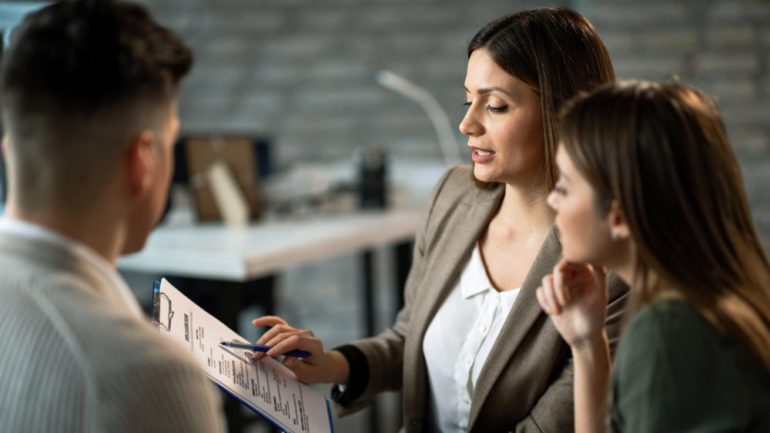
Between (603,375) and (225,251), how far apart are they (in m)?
1.41

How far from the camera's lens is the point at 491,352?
1.39 metres

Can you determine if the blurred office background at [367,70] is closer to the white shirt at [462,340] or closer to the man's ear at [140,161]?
the white shirt at [462,340]

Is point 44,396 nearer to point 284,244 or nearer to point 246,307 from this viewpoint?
point 284,244

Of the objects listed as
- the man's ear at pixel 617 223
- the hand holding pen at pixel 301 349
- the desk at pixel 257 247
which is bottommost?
the desk at pixel 257 247

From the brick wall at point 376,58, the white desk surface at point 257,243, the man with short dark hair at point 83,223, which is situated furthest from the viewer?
the brick wall at point 376,58

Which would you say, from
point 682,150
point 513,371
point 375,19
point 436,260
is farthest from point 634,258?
point 375,19

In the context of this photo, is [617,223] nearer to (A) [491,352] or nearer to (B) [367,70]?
(A) [491,352]

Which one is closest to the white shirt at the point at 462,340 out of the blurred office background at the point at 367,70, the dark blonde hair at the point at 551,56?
the dark blonde hair at the point at 551,56

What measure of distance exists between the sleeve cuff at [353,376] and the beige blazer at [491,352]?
0.04 feet

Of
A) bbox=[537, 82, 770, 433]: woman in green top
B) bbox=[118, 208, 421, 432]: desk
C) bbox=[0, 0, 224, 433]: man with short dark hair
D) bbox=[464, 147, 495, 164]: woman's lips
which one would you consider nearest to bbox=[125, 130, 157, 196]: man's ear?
bbox=[0, 0, 224, 433]: man with short dark hair

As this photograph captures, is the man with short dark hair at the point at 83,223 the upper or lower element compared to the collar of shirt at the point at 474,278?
upper

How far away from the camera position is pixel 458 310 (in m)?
1.49

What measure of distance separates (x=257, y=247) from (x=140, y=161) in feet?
5.26

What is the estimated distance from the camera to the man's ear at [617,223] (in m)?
0.99
